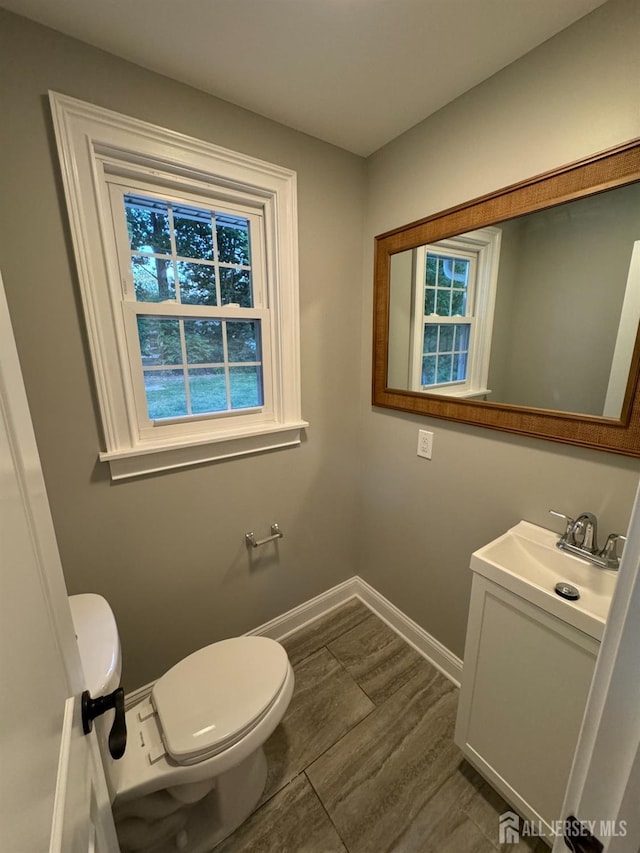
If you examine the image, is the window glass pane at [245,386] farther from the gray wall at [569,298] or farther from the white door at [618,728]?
the white door at [618,728]

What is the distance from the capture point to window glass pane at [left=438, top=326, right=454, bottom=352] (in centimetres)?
142

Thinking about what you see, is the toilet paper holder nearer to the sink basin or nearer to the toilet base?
the toilet base

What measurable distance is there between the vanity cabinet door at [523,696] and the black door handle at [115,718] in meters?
0.98

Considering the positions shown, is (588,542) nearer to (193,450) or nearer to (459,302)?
(459,302)

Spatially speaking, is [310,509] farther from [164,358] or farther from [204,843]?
[204,843]

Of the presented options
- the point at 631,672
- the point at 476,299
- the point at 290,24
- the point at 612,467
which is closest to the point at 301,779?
the point at 631,672

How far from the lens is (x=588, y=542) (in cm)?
105

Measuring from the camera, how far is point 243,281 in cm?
147

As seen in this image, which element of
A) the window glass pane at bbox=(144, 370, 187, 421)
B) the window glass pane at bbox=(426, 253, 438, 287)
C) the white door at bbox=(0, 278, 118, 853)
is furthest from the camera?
the window glass pane at bbox=(426, 253, 438, 287)

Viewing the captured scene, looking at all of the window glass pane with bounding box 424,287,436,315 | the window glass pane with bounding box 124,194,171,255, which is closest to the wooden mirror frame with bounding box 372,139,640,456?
the window glass pane with bounding box 424,287,436,315

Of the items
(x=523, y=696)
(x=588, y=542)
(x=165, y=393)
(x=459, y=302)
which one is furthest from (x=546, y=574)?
(x=165, y=393)

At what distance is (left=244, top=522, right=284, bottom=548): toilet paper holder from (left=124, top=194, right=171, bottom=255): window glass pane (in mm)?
1232

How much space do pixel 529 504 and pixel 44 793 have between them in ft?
4.46

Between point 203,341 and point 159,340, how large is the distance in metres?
0.17
